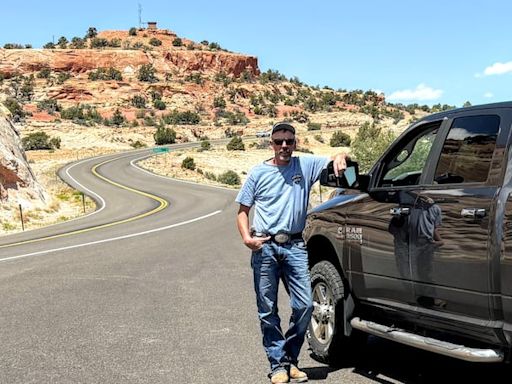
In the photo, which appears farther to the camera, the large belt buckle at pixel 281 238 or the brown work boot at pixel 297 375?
the brown work boot at pixel 297 375

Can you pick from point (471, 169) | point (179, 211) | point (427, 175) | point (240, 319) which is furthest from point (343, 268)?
point (179, 211)

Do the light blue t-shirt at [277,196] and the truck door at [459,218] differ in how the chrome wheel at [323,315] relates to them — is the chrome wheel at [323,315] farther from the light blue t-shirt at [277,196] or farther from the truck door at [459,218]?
the truck door at [459,218]

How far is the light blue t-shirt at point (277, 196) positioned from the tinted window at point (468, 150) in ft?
3.45

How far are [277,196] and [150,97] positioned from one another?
112 m

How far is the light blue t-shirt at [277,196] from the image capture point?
16.0ft

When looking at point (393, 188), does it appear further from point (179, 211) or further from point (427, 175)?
point (179, 211)

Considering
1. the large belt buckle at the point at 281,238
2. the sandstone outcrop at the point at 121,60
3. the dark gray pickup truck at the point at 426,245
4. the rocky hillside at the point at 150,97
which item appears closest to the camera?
the dark gray pickup truck at the point at 426,245

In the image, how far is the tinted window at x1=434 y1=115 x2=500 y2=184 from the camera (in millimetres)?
4250

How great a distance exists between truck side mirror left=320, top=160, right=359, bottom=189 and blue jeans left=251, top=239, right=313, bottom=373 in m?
0.53

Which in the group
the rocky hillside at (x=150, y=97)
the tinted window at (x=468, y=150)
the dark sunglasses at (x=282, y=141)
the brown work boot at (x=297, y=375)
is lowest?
the brown work boot at (x=297, y=375)

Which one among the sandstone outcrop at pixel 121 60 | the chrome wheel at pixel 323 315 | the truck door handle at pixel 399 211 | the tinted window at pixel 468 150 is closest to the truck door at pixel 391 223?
the truck door handle at pixel 399 211

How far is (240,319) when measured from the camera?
7.25 m

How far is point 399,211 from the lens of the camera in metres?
4.70

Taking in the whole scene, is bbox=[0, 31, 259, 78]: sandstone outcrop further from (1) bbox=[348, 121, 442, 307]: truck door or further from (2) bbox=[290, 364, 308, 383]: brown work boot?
(2) bbox=[290, 364, 308, 383]: brown work boot
